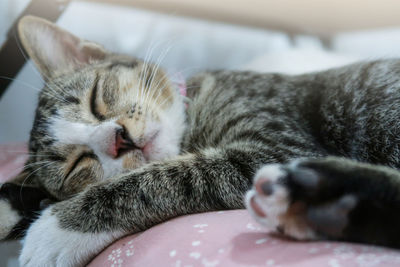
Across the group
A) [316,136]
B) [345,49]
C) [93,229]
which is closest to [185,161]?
[93,229]

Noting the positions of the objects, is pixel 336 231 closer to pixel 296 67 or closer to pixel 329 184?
pixel 329 184

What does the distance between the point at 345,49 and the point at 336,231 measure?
278cm

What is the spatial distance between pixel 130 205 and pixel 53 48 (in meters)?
0.82

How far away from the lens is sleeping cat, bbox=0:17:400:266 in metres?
0.63

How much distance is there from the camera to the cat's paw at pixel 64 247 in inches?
34.9

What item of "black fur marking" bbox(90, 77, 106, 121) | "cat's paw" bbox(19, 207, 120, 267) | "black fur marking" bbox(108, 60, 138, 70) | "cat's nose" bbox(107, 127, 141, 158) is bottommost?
"cat's paw" bbox(19, 207, 120, 267)

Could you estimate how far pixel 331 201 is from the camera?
23.7 inches

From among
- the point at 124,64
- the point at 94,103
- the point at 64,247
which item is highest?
the point at 124,64

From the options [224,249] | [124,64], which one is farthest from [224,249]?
[124,64]

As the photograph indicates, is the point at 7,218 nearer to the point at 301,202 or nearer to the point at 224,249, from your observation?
the point at 224,249

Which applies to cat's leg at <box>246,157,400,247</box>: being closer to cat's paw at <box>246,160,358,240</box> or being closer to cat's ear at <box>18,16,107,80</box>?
cat's paw at <box>246,160,358,240</box>

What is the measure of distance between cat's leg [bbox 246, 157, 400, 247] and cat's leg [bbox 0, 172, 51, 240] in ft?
2.48

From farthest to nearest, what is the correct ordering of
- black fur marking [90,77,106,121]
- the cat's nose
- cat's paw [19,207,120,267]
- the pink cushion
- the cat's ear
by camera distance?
the cat's ear < black fur marking [90,77,106,121] < the cat's nose < cat's paw [19,207,120,267] < the pink cushion

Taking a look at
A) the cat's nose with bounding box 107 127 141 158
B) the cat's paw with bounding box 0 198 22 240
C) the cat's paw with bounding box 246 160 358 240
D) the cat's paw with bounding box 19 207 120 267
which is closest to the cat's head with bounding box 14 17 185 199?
the cat's nose with bounding box 107 127 141 158
